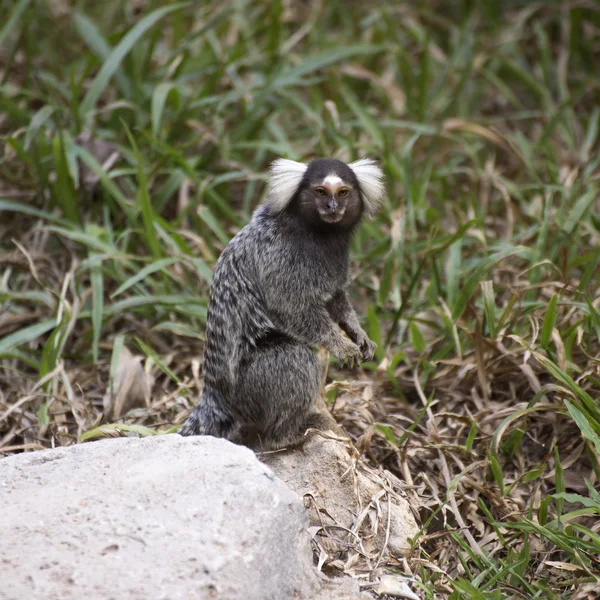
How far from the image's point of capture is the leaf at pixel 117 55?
214 inches

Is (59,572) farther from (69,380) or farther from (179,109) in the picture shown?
(179,109)

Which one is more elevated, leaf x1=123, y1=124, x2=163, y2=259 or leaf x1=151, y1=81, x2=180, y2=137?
leaf x1=151, y1=81, x2=180, y2=137

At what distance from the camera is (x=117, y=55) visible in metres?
Result: 5.53

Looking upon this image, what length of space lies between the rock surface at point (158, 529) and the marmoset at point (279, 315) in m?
0.46

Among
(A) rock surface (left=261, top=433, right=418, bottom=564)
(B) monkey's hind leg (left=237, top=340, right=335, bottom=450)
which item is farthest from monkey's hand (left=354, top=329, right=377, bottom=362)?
(A) rock surface (left=261, top=433, right=418, bottom=564)

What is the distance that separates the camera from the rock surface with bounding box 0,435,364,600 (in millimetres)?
2490

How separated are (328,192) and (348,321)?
71cm

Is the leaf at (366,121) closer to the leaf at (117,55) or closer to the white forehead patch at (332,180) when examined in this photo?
the leaf at (117,55)

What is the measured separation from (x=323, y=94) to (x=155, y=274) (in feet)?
8.03

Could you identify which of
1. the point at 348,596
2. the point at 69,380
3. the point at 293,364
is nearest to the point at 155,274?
the point at 69,380

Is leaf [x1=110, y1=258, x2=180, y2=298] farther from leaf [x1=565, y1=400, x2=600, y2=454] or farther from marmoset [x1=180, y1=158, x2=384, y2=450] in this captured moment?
→ leaf [x1=565, y1=400, x2=600, y2=454]

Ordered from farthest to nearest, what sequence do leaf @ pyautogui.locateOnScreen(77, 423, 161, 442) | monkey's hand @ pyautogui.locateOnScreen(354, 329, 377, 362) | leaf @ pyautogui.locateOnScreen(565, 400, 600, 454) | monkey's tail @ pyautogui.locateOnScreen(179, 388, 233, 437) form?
monkey's hand @ pyautogui.locateOnScreen(354, 329, 377, 362) < leaf @ pyautogui.locateOnScreen(77, 423, 161, 442) < monkey's tail @ pyautogui.locateOnScreen(179, 388, 233, 437) < leaf @ pyautogui.locateOnScreen(565, 400, 600, 454)

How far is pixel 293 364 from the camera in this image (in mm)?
3465

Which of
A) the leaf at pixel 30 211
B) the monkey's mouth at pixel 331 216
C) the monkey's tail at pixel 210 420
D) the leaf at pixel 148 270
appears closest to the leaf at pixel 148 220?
the leaf at pixel 148 270
